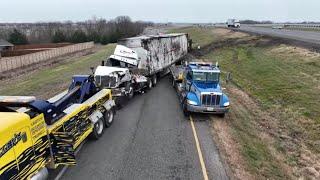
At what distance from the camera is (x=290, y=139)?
1764 centimetres

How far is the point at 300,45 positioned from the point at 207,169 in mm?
35737

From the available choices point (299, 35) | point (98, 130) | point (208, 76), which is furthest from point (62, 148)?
point (299, 35)

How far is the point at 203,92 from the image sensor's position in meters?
19.9

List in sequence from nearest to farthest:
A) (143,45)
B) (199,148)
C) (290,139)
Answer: (199,148) → (290,139) → (143,45)

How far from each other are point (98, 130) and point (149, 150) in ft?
9.05

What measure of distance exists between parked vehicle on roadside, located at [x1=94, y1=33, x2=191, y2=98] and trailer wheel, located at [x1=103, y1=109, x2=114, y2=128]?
9.86 ft

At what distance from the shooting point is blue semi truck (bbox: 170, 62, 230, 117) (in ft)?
64.5

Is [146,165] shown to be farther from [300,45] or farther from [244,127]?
[300,45]

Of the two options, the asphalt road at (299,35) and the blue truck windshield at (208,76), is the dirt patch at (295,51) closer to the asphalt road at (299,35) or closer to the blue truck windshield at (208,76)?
the asphalt road at (299,35)

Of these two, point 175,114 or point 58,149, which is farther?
point 175,114

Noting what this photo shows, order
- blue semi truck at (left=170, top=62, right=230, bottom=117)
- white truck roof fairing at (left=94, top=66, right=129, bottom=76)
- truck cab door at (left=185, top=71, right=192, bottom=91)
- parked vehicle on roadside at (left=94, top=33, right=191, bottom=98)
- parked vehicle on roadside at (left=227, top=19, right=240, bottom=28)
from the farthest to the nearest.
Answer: parked vehicle on roadside at (left=227, top=19, right=240, bottom=28) → white truck roof fairing at (left=94, top=66, right=129, bottom=76) → parked vehicle on roadside at (left=94, top=33, right=191, bottom=98) → truck cab door at (left=185, top=71, right=192, bottom=91) → blue semi truck at (left=170, top=62, right=230, bottom=117)

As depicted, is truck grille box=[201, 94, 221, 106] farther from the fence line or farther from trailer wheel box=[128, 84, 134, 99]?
the fence line

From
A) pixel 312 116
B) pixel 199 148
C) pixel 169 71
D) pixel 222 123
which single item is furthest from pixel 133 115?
pixel 169 71

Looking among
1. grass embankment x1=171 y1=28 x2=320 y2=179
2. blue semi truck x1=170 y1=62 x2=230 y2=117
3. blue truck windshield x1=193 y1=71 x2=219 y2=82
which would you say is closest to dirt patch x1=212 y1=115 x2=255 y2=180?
grass embankment x1=171 y1=28 x2=320 y2=179
